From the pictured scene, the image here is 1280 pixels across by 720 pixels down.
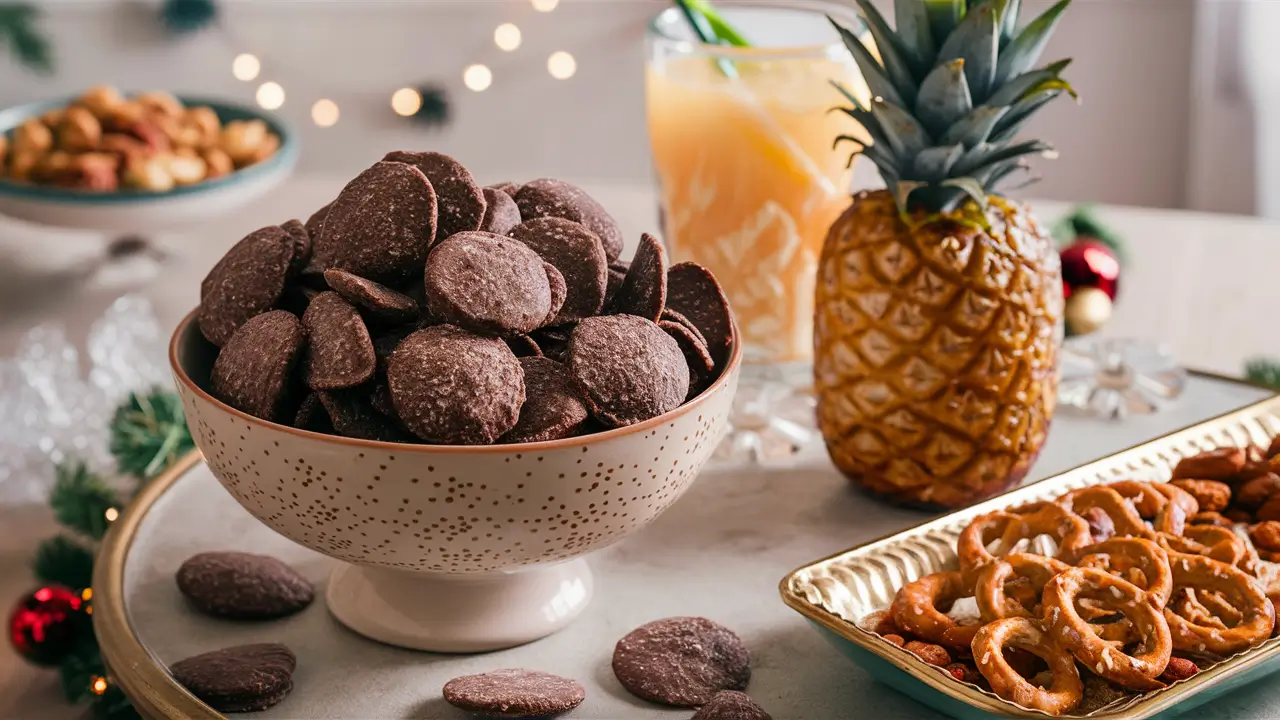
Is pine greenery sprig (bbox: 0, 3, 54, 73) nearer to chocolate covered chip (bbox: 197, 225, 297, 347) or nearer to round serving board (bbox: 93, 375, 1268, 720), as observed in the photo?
round serving board (bbox: 93, 375, 1268, 720)

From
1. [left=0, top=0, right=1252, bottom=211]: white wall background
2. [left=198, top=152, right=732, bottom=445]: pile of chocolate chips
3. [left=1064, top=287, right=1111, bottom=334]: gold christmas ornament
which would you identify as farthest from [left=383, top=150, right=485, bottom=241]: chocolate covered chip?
[left=0, top=0, right=1252, bottom=211]: white wall background

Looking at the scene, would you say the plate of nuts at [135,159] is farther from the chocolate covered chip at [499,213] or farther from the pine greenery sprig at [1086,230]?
the pine greenery sprig at [1086,230]

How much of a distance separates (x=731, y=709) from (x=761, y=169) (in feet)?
2.11

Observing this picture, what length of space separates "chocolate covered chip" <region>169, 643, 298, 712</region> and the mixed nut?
1.08 m

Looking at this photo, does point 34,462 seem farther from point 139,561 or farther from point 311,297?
point 311,297

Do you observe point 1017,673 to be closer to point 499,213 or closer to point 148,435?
point 499,213

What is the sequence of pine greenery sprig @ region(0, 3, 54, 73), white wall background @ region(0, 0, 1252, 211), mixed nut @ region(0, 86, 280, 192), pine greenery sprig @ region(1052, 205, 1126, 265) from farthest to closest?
white wall background @ region(0, 0, 1252, 211), pine greenery sprig @ region(0, 3, 54, 73), mixed nut @ region(0, 86, 280, 192), pine greenery sprig @ region(1052, 205, 1126, 265)

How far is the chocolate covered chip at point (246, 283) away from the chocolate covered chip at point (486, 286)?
0.12m

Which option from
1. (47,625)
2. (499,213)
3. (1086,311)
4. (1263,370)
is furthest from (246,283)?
(1263,370)

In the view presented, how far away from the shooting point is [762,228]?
1283 millimetres

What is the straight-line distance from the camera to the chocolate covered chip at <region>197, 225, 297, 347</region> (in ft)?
2.69

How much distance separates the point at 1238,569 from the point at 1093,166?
8.03 ft

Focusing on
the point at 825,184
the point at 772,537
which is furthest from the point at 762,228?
the point at 772,537

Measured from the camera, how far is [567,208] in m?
0.88
